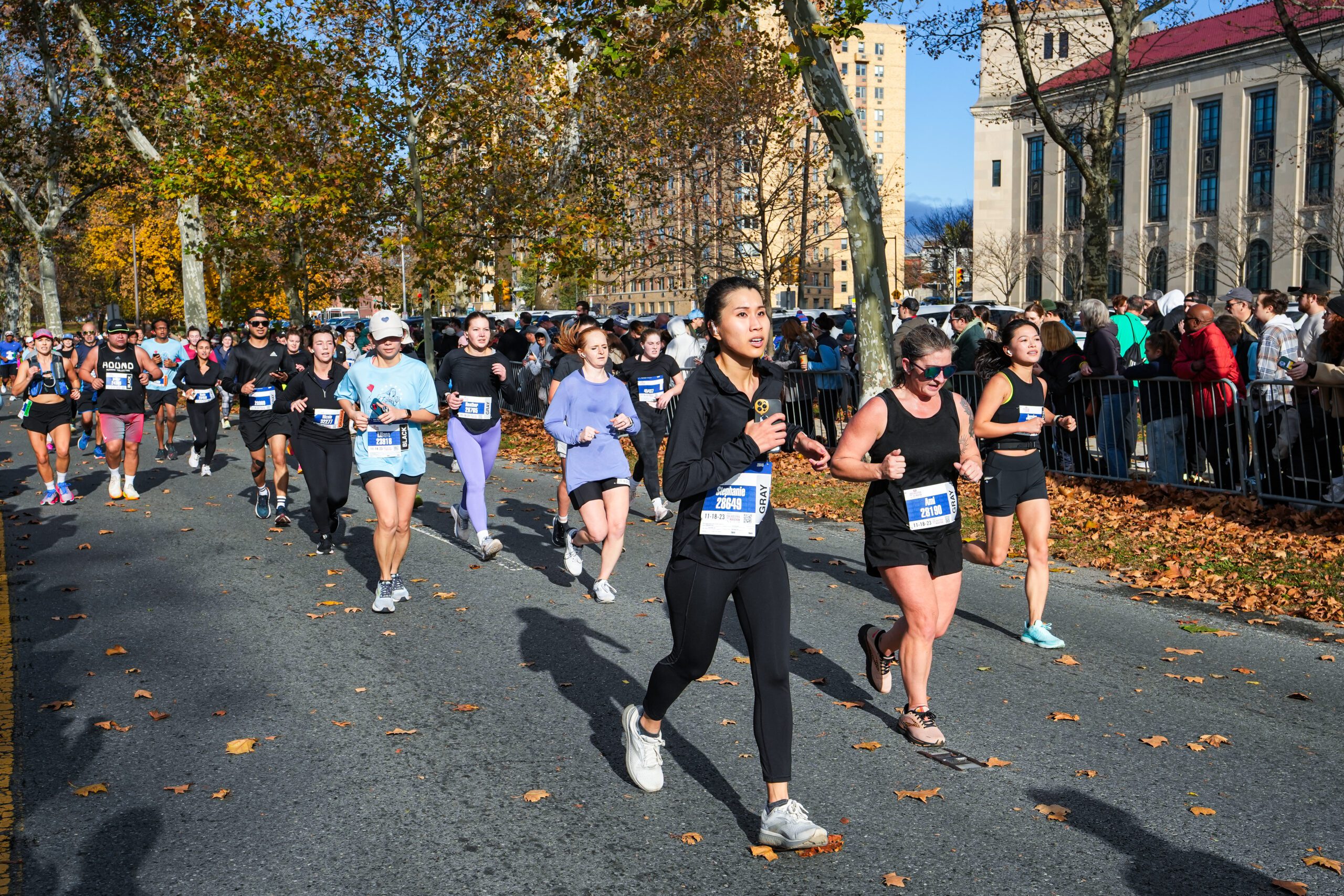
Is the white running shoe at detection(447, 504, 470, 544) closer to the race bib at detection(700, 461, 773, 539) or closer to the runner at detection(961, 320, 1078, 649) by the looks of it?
the runner at detection(961, 320, 1078, 649)

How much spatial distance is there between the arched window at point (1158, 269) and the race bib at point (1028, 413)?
6362cm

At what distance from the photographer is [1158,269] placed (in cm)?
6731

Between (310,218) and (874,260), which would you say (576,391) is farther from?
(310,218)

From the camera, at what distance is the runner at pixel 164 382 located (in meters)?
18.2

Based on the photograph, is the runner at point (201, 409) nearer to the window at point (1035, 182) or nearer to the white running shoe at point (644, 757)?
the white running shoe at point (644, 757)

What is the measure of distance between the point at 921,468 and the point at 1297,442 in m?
7.01

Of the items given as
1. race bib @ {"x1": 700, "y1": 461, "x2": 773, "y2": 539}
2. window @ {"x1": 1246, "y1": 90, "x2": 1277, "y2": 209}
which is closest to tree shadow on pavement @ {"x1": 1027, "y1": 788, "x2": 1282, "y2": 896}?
race bib @ {"x1": 700, "y1": 461, "x2": 773, "y2": 539}

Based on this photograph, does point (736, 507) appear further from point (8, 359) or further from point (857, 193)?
point (8, 359)

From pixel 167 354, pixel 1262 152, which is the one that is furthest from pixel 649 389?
pixel 1262 152

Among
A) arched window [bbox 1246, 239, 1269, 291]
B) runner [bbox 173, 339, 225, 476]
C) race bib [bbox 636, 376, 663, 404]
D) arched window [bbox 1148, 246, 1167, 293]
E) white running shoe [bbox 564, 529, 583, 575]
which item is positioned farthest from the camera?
arched window [bbox 1148, 246, 1167, 293]

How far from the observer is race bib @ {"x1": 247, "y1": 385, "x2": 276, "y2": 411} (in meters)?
13.8

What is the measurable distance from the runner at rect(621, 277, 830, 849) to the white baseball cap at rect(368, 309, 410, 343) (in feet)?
15.0

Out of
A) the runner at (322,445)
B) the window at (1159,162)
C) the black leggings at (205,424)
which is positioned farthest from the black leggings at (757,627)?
the window at (1159,162)

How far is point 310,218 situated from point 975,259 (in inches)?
2381
